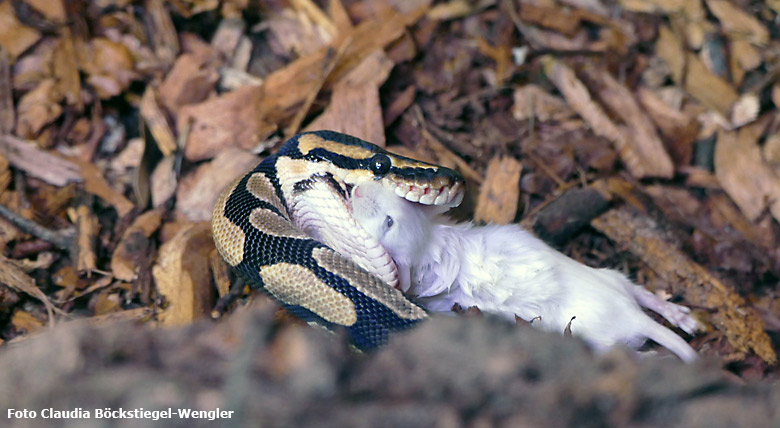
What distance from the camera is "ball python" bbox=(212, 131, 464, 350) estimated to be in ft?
7.20

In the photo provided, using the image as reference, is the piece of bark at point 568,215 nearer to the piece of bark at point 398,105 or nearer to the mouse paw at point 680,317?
the mouse paw at point 680,317

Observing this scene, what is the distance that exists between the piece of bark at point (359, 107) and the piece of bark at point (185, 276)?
39.1 inches

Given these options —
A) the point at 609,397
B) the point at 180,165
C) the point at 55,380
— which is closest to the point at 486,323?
the point at 609,397

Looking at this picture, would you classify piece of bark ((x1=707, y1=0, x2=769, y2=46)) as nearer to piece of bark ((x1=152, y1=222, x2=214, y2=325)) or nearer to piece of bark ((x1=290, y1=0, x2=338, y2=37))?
piece of bark ((x1=290, y1=0, x2=338, y2=37))

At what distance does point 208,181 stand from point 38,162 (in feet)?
3.24

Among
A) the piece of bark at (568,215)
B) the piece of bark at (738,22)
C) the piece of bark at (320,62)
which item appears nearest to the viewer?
the piece of bark at (568,215)

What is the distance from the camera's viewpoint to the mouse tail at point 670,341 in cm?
230

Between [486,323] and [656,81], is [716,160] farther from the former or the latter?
[486,323]

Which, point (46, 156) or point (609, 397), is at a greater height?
point (609, 397)

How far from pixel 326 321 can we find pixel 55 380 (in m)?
1.15

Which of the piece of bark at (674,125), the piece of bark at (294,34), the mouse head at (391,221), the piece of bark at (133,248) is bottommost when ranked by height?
the piece of bark at (133,248)

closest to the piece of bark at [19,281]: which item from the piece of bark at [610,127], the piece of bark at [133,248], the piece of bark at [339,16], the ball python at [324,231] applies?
the piece of bark at [133,248]

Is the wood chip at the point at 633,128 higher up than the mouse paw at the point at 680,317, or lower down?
higher up

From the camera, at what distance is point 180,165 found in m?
3.40
